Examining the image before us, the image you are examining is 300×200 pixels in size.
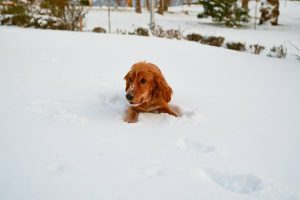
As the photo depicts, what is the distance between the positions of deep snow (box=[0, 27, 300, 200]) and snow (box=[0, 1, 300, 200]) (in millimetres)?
11

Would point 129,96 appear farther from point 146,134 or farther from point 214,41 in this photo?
point 214,41

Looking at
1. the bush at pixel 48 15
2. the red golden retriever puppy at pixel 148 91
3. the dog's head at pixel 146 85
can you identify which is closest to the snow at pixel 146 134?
the red golden retriever puppy at pixel 148 91

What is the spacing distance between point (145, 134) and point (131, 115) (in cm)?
52

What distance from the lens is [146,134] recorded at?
11.3 ft

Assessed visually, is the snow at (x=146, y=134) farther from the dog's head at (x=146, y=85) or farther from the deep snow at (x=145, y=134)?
the dog's head at (x=146, y=85)

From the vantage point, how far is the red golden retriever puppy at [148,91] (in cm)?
390

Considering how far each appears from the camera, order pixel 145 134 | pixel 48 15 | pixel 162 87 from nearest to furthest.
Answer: pixel 145 134 → pixel 162 87 → pixel 48 15

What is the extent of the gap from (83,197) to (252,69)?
4.90m

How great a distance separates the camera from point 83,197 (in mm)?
2318

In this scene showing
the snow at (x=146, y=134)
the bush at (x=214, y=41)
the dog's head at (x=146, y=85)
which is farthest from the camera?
the bush at (x=214, y=41)

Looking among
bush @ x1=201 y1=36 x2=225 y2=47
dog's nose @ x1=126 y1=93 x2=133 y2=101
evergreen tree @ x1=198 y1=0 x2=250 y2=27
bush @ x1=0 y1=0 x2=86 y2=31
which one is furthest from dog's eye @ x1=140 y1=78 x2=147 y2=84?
evergreen tree @ x1=198 y1=0 x2=250 y2=27

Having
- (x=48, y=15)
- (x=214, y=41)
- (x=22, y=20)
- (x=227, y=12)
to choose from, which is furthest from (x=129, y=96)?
(x=227, y=12)

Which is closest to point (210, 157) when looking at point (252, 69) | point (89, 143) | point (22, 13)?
point (89, 143)

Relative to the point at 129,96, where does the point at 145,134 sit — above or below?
below
